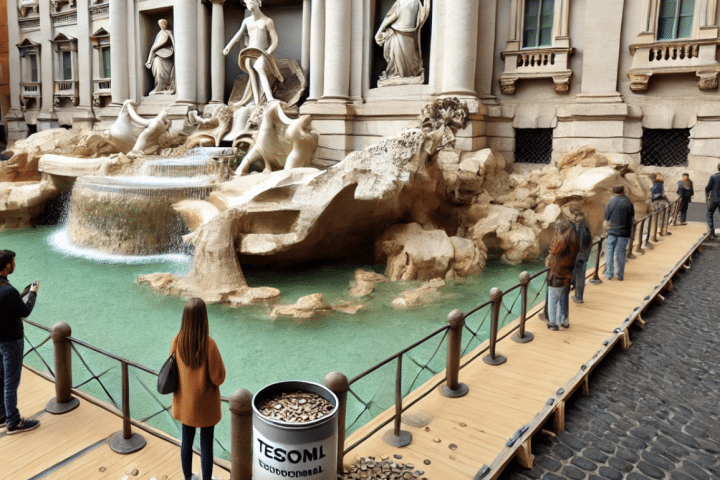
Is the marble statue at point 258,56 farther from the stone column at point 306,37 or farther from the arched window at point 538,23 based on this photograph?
the arched window at point 538,23

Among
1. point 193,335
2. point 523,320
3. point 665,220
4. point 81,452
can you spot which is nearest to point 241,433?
point 193,335

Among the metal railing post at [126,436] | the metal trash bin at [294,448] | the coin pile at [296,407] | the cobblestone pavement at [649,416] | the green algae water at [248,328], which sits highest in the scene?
the coin pile at [296,407]

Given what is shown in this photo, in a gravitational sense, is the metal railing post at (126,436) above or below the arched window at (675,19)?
below

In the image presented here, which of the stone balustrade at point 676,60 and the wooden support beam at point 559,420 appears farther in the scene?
the stone balustrade at point 676,60

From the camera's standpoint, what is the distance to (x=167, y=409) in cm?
445

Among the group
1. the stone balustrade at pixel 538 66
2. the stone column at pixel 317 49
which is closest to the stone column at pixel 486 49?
the stone balustrade at pixel 538 66

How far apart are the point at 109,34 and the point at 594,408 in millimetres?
24412

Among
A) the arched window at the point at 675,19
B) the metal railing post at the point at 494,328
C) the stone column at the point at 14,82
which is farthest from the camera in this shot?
the stone column at the point at 14,82

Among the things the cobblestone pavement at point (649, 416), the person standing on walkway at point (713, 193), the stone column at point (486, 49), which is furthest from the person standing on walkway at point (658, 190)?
the cobblestone pavement at point (649, 416)

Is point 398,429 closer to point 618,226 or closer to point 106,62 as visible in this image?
point 618,226

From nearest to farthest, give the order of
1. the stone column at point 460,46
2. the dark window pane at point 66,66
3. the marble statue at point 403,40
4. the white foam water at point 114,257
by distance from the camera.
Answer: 1. the white foam water at point 114,257
2. the stone column at point 460,46
3. the marble statue at point 403,40
4. the dark window pane at point 66,66

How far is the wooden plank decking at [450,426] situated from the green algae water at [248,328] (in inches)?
11.0

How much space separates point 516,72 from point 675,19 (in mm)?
3922

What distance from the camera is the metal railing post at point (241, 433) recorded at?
3.53 m
